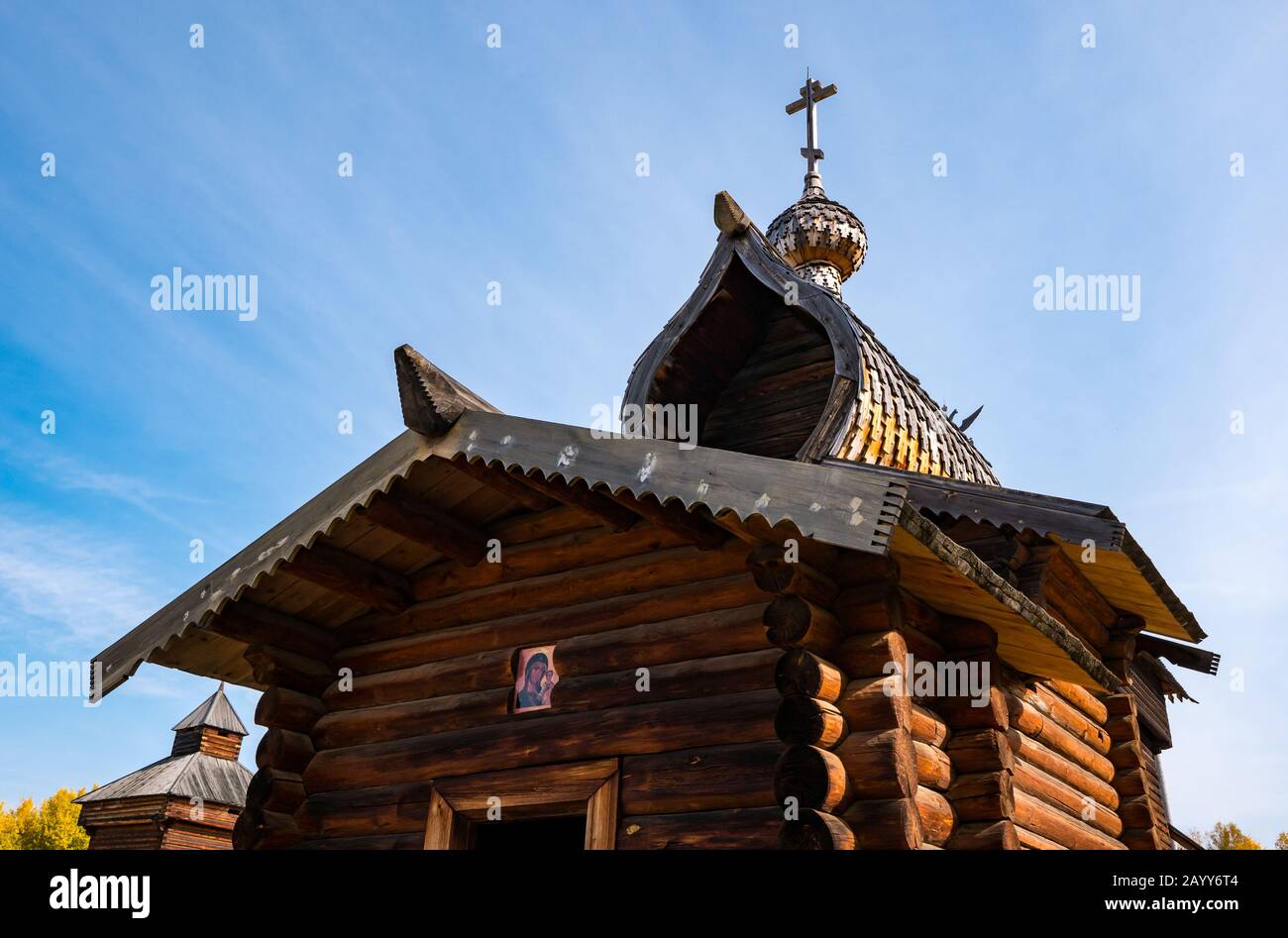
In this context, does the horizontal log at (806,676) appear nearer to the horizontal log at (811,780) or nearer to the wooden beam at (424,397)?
the horizontal log at (811,780)

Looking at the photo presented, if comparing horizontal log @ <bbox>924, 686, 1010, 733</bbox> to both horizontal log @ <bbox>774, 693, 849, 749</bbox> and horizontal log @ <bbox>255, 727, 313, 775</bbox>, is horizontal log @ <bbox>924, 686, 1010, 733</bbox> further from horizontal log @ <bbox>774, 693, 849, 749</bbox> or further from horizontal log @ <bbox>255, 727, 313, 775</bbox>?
horizontal log @ <bbox>255, 727, 313, 775</bbox>

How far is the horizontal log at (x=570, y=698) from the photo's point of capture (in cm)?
559

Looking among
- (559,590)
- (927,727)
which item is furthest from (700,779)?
(559,590)

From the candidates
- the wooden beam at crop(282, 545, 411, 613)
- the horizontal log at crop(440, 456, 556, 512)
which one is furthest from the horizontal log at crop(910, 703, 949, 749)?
the wooden beam at crop(282, 545, 411, 613)

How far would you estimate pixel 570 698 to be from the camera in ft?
20.3

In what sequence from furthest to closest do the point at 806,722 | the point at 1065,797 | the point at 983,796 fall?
the point at 1065,797
the point at 983,796
the point at 806,722

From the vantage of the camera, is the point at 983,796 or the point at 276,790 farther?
the point at 276,790

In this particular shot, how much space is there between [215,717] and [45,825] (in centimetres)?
4253

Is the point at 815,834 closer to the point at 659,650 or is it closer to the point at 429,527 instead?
the point at 659,650

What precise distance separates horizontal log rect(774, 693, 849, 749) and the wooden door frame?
109cm

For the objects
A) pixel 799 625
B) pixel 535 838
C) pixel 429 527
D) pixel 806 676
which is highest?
pixel 429 527
